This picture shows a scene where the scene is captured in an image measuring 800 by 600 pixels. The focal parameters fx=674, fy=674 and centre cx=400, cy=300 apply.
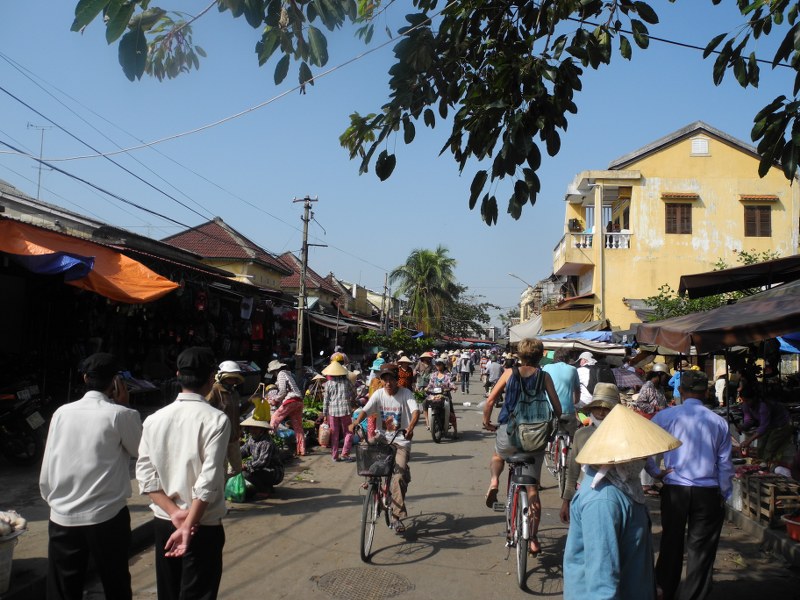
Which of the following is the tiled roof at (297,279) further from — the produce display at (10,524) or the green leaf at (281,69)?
the green leaf at (281,69)

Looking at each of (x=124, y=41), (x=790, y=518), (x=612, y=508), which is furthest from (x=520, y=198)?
(x=790, y=518)

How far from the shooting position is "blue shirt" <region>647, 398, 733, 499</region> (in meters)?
4.75

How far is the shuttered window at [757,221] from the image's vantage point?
26344 millimetres

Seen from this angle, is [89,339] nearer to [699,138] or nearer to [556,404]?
[556,404]

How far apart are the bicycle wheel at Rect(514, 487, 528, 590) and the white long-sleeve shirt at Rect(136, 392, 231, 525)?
110 inches

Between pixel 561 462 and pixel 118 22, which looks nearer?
pixel 118 22

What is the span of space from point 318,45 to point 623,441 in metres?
2.42

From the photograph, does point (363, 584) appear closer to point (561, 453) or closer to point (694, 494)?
point (694, 494)

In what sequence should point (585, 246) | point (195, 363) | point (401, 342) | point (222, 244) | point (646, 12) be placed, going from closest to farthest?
point (195, 363)
point (646, 12)
point (585, 246)
point (401, 342)
point (222, 244)

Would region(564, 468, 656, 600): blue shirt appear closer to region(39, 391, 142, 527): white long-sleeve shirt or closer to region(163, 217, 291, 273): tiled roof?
region(39, 391, 142, 527): white long-sleeve shirt

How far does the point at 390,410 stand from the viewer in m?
7.08

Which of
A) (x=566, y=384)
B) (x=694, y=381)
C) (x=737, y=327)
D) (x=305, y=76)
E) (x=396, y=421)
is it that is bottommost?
(x=396, y=421)

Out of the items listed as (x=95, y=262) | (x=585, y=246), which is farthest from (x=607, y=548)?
(x=585, y=246)

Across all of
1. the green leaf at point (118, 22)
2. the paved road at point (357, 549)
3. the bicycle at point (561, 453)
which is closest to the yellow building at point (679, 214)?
the bicycle at point (561, 453)
